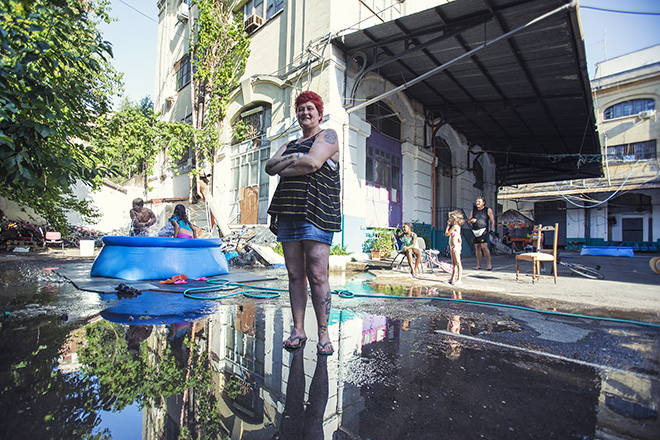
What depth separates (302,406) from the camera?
1.68 meters

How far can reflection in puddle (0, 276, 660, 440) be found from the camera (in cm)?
148

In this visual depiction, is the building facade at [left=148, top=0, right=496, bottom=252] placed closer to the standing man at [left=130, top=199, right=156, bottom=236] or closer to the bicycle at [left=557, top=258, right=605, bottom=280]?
the standing man at [left=130, top=199, right=156, bottom=236]

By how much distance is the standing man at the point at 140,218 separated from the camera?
7141 millimetres

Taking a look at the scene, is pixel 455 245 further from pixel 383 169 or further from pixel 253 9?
pixel 253 9

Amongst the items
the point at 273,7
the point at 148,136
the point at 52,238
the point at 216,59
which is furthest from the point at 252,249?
the point at 52,238

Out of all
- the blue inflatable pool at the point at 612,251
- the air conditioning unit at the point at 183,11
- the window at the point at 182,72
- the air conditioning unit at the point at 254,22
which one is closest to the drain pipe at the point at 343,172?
the air conditioning unit at the point at 254,22

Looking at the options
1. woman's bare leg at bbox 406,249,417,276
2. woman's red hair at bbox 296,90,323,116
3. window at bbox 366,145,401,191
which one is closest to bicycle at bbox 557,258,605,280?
woman's bare leg at bbox 406,249,417,276

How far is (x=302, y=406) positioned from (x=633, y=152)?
3115 centimetres

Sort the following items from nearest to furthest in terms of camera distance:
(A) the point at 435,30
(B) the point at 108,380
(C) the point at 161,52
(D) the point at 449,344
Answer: (B) the point at 108,380 → (D) the point at 449,344 → (A) the point at 435,30 → (C) the point at 161,52

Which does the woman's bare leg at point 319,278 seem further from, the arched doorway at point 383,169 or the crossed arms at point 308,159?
the arched doorway at point 383,169

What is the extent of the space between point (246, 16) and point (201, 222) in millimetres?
8892

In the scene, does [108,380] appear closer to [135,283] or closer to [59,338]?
[59,338]

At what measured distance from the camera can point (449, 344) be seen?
8.78ft

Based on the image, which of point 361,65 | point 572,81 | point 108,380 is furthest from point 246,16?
point 108,380
